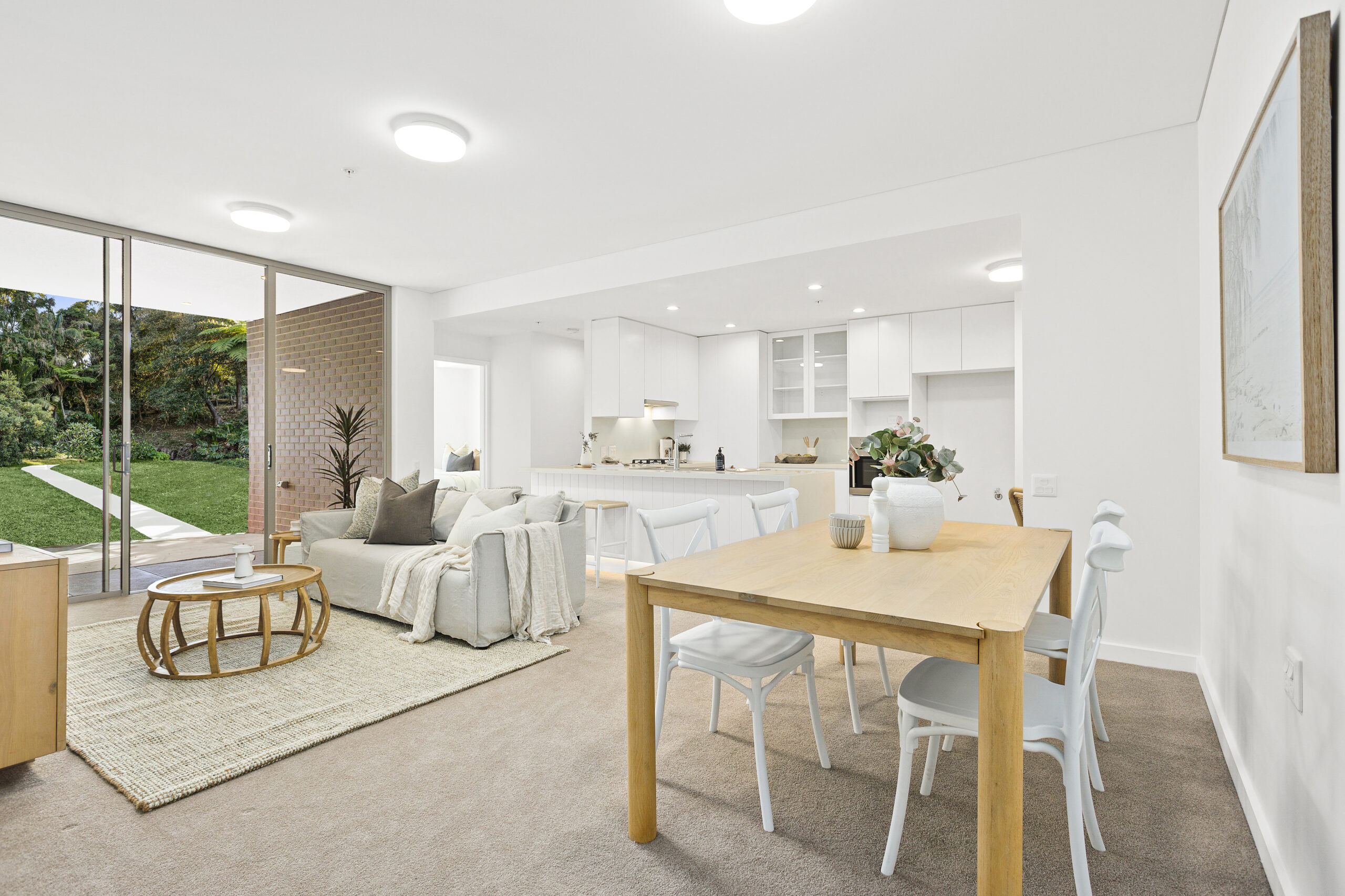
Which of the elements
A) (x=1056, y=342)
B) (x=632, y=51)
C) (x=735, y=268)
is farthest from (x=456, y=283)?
(x=1056, y=342)

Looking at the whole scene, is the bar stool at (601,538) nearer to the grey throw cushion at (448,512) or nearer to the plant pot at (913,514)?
the grey throw cushion at (448,512)

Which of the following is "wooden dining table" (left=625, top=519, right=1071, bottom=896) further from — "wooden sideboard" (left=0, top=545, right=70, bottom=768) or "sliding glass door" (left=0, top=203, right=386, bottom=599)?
"sliding glass door" (left=0, top=203, right=386, bottom=599)

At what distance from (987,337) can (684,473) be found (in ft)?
9.51

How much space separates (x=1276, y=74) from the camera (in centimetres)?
157

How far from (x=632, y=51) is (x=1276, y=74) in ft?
6.38

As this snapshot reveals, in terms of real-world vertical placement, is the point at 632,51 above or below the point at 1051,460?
above

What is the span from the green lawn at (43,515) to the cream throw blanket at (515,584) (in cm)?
235

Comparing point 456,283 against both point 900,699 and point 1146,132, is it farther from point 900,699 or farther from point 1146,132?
point 900,699

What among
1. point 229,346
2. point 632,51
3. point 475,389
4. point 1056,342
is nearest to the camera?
point 632,51

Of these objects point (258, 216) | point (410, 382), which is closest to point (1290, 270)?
point (258, 216)

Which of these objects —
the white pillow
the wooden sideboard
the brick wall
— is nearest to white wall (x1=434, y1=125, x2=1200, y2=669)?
the white pillow

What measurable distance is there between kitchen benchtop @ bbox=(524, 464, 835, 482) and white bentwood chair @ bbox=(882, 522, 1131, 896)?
2.98 m

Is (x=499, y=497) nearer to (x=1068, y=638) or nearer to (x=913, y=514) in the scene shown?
(x=913, y=514)

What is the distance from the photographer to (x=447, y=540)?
422cm
